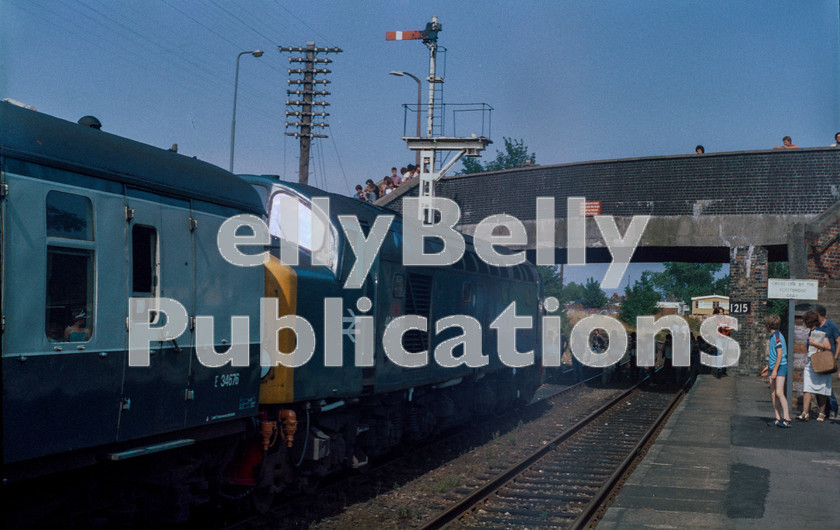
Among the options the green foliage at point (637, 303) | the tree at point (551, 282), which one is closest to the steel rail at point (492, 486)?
the green foliage at point (637, 303)

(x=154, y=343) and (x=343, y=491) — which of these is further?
(x=343, y=491)

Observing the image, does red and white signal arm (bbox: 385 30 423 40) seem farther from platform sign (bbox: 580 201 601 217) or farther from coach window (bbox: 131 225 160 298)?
coach window (bbox: 131 225 160 298)

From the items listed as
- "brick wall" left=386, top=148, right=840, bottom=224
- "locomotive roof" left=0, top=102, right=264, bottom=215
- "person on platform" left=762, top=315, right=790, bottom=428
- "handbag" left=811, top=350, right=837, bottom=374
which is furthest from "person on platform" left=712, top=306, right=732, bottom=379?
"locomotive roof" left=0, top=102, right=264, bottom=215

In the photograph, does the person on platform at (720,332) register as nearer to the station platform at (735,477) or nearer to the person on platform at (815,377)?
the station platform at (735,477)

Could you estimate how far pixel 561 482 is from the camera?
10.3m

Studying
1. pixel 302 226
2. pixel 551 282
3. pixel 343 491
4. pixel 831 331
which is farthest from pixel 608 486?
pixel 551 282

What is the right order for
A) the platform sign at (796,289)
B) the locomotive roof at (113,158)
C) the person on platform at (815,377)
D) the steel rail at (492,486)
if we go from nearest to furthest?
the locomotive roof at (113,158) < the steel rail at (492,486) < the person on platform at (815,377) < the platform sign at (796,289)

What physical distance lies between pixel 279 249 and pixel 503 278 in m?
7.71

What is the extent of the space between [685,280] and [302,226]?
11000 cm

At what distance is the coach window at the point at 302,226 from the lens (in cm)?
837

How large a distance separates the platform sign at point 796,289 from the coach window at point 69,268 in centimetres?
1170

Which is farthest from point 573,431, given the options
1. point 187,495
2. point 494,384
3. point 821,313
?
point 187,495

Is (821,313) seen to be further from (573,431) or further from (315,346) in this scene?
(315,346)

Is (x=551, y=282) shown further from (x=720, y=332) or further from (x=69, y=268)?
(x=69, y=268)
